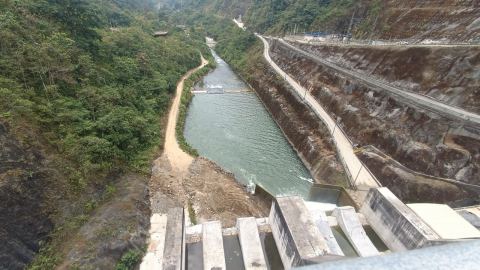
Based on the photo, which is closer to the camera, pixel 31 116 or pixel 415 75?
pixel 31 116

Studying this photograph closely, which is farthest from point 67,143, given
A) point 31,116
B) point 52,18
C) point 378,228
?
point 378,228

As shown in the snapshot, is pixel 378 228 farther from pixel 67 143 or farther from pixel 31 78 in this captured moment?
pixel 31 78

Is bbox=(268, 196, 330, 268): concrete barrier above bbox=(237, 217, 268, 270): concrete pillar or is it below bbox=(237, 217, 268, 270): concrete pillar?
above

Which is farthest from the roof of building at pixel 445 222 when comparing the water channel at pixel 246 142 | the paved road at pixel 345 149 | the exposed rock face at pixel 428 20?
the exposed rock face at pixel 428 20

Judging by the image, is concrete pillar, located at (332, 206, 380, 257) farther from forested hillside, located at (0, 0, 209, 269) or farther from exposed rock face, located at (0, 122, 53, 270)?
exposed rock face, located at (0, 122, 53, 270)

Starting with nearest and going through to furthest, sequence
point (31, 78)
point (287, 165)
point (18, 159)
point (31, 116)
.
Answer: point (18, 159) < point (31, 116) < point (31, 78) < point (287, 165)

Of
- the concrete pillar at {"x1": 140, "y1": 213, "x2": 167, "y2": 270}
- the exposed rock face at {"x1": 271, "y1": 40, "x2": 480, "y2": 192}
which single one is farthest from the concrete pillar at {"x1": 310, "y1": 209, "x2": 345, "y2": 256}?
the concrete pillar at {"x1": 140, "y1": 213, "x2": 167, "y2": 270}
